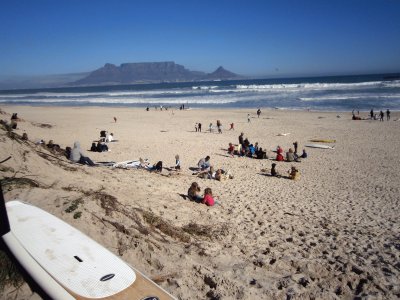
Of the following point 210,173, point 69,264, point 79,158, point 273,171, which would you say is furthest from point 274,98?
point 69,264

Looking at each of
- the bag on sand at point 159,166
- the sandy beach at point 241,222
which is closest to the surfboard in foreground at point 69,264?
the sandy beach at point 241,222

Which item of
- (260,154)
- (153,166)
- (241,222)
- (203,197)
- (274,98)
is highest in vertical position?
(274,98)

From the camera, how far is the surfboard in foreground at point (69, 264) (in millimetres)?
3985

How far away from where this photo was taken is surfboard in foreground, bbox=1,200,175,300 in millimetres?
3985

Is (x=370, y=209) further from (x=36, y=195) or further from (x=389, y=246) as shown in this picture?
(x=36, y=195)

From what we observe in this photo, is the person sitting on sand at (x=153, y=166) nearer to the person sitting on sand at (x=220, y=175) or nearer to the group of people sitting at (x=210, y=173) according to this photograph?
the group of people sitting at (x=210, y=173)

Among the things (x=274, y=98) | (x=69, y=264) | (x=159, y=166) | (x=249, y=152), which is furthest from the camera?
(x=274, y=98)

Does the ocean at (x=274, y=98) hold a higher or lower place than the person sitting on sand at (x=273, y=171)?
higher

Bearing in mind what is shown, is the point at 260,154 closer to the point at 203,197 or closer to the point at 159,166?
the point at 159,166

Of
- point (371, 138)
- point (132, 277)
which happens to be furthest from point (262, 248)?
point (371, 138)

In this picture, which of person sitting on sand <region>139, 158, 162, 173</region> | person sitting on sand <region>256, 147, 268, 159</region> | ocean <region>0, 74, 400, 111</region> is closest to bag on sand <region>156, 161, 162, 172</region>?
person sitting on sand <region>139, 158, 162, 173</region>

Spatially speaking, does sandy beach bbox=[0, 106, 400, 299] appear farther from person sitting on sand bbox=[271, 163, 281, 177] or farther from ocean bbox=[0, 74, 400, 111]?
ocean bbox=[0, 74, 400, 111]

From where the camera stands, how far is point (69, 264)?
4359mm

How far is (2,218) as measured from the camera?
14.2ft
